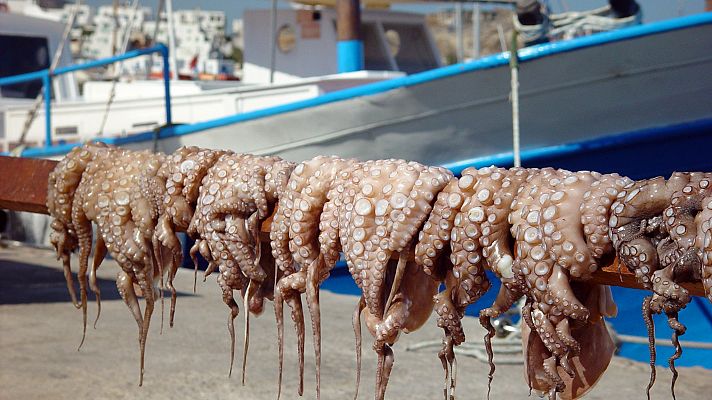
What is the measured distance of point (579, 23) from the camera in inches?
313

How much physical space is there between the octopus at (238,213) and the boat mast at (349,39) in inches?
273

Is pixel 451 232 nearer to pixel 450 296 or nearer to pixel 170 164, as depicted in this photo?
pixel 450 296

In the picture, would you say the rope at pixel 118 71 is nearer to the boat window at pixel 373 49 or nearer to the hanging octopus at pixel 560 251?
Result: the boat window at pixel 373 49

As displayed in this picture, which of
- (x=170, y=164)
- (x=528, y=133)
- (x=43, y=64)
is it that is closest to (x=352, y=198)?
(x=170, y=164)

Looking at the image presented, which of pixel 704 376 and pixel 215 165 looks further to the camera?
pixel 704 376

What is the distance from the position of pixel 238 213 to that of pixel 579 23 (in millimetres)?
6753

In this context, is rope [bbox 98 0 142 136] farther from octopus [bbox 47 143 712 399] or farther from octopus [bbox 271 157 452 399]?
octopus [bbox 271 157 452 399]

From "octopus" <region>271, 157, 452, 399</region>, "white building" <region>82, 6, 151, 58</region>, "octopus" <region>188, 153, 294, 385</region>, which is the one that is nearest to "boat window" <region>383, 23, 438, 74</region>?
"white building" <region>82, 6, 151, 58</region>

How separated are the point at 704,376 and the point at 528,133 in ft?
6.81

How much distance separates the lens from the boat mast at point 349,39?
858 cm

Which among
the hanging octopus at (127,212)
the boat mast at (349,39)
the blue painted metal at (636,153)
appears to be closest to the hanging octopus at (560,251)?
the hanging octopus at (127,212)

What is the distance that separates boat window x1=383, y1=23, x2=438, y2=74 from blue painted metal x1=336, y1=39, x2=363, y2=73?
1710 millimetres

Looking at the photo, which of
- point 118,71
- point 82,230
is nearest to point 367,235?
point 82,230

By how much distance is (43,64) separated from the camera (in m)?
12.0
